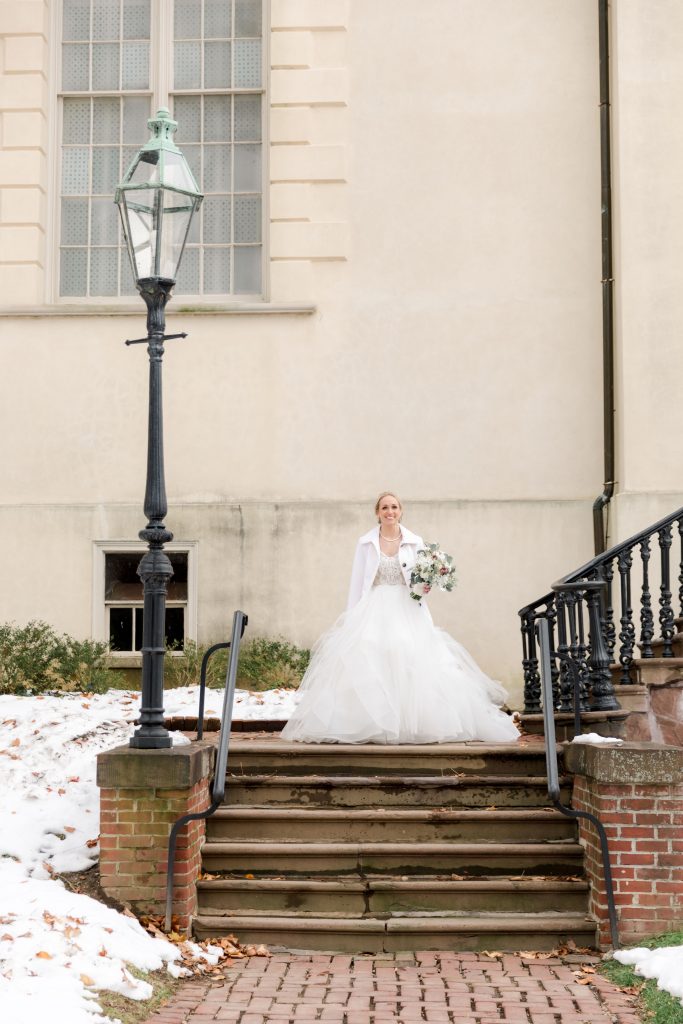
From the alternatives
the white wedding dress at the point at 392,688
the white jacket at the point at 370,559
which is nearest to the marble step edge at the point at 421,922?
the white wedding dress at the point at 392,688

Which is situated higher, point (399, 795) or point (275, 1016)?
point (399, 795)

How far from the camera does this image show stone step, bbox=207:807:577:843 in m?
7.43

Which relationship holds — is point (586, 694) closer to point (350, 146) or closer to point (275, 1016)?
point (275, 1016)

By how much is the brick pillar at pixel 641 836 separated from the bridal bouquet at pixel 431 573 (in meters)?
2.64

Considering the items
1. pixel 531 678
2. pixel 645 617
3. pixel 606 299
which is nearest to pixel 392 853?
pixel 645 617

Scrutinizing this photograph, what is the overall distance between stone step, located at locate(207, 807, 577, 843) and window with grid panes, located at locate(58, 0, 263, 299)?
22.8 feet

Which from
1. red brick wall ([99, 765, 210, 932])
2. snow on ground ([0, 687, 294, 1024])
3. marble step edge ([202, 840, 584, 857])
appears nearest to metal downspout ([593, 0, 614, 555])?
snow on ground ([0, 687, 294, 1024])

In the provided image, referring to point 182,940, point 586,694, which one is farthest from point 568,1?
point 182,940

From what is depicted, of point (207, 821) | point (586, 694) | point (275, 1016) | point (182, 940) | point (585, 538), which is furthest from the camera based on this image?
point (585, 538)

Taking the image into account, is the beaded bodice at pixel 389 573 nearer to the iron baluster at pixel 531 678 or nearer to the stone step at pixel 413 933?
the iron baluster at pixel 531 678

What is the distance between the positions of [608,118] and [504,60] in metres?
1.24

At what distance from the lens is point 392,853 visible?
723 centimetres

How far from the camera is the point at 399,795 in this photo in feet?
25.4

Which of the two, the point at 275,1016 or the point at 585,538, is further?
the point at 585,538
